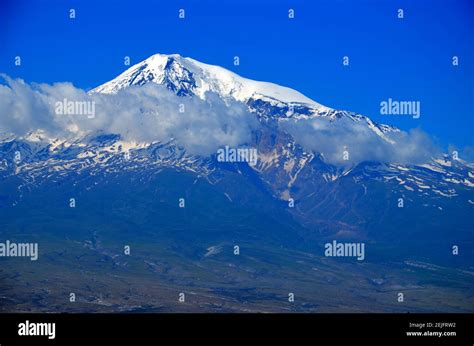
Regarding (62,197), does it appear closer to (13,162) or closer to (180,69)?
(13,162)

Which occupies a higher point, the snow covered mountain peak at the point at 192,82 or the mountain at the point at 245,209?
the snow covered mountain peak at the point at 192,82

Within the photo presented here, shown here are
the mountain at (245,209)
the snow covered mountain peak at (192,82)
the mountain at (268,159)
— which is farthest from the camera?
the snow covered mountain peak at (192,82)

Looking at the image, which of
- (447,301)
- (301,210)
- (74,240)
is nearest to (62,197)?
(74,240)

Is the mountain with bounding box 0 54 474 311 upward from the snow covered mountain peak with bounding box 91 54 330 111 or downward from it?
downward

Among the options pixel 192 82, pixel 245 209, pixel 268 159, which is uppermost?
pixel 192 82

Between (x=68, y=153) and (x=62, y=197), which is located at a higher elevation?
(x=68, y=153)

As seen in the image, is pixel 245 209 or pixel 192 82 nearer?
pixel 245 209

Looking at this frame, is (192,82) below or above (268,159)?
above

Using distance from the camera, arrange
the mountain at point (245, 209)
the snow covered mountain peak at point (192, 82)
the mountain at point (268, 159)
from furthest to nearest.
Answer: the snow covered mountain peak at point (192, 82), the mountain at point (268, 159), the mountain at point (245, 209)
